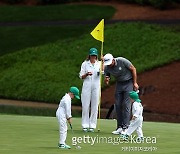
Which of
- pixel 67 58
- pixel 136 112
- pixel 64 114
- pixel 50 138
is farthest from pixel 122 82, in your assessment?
pixel 67 58

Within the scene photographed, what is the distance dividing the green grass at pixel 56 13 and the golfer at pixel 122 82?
1047 inches

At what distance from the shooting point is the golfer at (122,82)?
16.7 metres

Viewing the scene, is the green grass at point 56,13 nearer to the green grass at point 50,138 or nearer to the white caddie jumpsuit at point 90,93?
the green grass at point 50,138

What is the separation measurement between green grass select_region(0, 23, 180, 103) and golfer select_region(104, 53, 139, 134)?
16.5 m

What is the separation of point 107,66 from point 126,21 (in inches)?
983

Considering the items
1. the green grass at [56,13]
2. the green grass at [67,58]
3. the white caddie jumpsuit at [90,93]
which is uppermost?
the green grass at [56,13]

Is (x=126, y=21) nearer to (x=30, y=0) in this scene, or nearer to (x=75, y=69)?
(x=75, y=69)

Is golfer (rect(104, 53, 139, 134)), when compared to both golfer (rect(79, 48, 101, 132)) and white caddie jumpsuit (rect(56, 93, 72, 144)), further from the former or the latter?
white caddie jumpsuit (rect(56, 93, 72, 144))

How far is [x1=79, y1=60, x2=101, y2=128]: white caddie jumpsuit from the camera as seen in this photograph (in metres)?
17.4

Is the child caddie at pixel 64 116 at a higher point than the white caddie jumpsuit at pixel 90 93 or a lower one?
lower

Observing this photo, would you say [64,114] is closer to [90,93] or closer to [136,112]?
[136,112]

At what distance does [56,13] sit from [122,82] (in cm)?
2857

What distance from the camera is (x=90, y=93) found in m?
17.5
